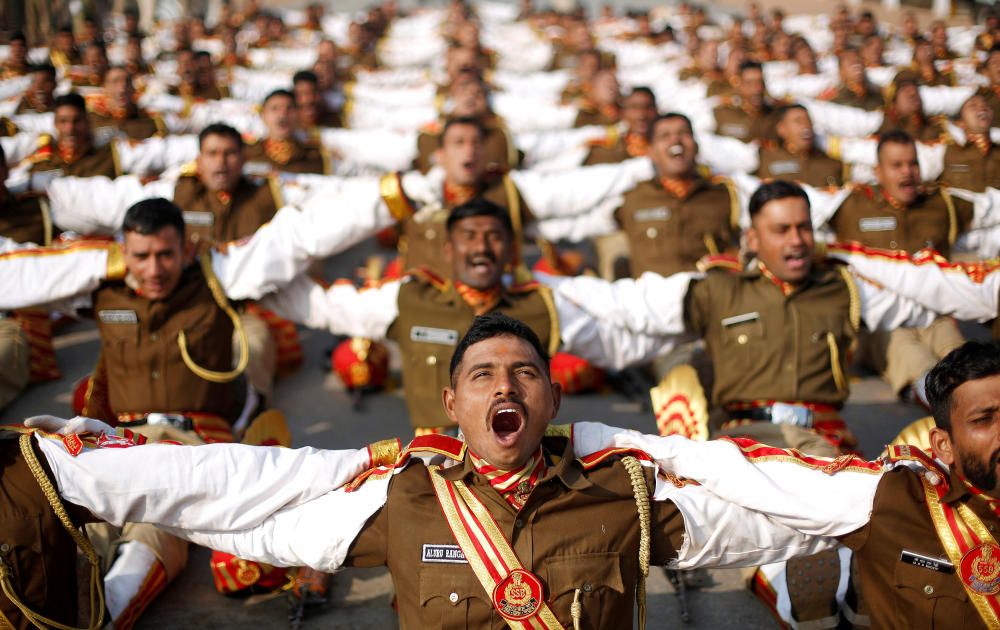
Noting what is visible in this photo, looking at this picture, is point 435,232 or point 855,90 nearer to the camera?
point 435,232

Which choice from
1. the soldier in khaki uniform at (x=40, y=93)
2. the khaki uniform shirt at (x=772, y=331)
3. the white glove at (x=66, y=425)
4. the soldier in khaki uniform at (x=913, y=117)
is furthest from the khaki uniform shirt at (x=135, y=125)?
the soldier in khaki uniform at (x=913, y=117)

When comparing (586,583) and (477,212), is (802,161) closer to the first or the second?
(477,212)

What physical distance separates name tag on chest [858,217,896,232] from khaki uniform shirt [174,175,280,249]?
3520 mm

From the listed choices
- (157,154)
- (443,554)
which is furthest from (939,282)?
(157,154)

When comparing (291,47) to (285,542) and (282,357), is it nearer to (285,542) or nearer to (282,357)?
(282,357)

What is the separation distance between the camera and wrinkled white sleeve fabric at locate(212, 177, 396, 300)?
13.5ft

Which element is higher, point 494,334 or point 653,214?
point 494,334

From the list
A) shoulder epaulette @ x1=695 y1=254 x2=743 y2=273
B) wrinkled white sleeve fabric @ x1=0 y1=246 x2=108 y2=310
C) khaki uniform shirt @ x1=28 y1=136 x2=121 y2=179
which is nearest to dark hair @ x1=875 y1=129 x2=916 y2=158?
shoulder epaulette @ x1=695 y1=254 x2=743 y2=273

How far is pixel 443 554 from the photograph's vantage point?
241 cm

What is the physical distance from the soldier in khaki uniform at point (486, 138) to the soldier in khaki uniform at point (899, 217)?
8.11 ft

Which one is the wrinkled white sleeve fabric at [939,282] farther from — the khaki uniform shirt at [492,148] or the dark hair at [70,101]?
the dark hair at [70,101]

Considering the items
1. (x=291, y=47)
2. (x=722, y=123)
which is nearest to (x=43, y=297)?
(x=722, y=123)

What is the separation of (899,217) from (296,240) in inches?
138

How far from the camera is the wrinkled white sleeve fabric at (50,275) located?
12.9 feet
